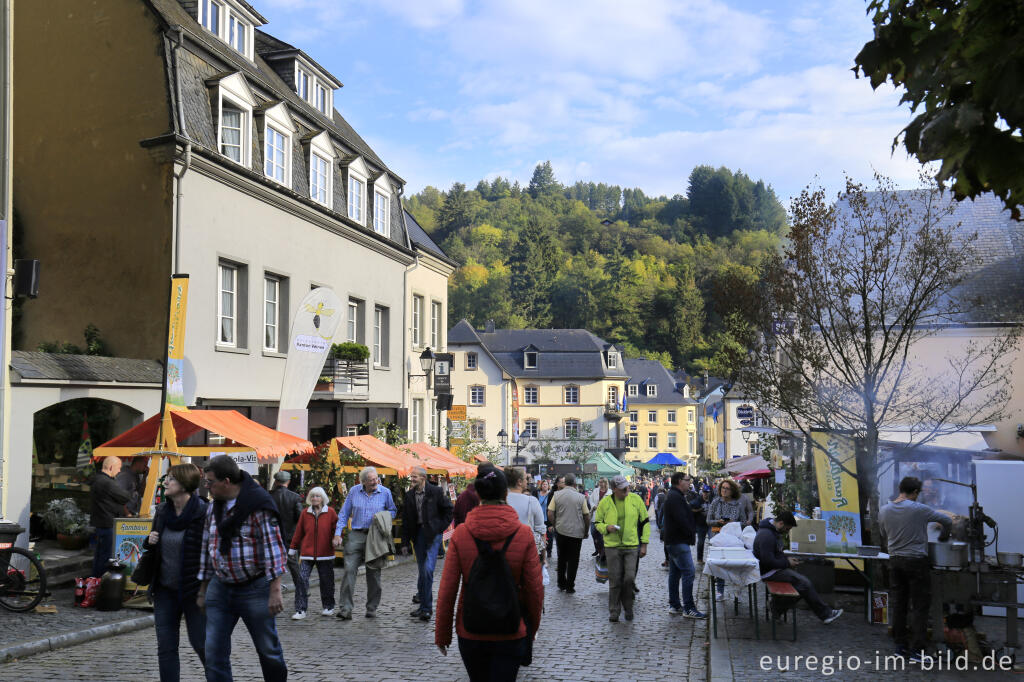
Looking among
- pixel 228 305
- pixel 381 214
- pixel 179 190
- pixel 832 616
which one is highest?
pixel 381 214

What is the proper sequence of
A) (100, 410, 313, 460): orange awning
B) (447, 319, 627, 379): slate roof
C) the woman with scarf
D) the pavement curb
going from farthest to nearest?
1. (447, 319, 627, 379): slate roof
2. (100, 410, 313, 460): orange awning
3. the pavement curb
4. the woman with scarf

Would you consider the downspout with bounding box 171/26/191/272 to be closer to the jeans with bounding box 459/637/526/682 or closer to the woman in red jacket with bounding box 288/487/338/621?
the woman in red jacket with bounding box 288/487/338/621

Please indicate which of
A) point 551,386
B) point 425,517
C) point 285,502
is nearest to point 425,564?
point 425,517

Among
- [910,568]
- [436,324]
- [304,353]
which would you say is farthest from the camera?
[436,324]

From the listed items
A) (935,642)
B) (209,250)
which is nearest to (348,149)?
(209,250)

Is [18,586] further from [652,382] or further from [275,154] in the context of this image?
[652,382]

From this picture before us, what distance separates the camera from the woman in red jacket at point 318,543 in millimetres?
11922

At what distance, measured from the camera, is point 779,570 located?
11.2 m

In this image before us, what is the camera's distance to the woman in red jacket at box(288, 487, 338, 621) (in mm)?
11922

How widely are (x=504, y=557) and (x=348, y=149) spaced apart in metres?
21.6

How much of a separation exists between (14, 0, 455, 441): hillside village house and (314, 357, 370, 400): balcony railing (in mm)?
1658

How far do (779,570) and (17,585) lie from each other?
8767mm

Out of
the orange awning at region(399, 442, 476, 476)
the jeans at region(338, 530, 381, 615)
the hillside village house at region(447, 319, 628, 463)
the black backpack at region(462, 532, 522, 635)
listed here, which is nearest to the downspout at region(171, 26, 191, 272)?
the orange awning at region(399, 442, 476, 476)

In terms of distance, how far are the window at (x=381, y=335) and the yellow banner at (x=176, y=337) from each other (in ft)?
43.1
